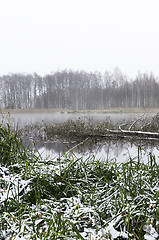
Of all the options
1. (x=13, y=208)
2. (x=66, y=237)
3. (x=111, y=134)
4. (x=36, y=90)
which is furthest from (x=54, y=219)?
(x=36, y=90)

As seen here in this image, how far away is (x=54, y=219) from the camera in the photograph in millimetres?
1520

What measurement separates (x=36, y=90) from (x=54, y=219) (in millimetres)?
52058

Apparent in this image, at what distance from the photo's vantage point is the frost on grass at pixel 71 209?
1.43m

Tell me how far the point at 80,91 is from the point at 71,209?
49.8 meters

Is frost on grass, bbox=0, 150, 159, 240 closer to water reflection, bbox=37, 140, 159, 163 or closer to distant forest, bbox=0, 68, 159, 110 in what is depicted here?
water reflection, bbox=37, 140, 159, 163

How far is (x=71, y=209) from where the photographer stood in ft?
5.45

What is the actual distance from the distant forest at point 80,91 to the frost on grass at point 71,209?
43.4m

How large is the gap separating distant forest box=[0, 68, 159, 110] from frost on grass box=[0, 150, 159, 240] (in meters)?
43.4

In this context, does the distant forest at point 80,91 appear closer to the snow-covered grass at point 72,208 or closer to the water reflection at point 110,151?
the water reflection at point 110,151

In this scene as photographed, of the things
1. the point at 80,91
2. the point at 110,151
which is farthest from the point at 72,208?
the point at 80,91

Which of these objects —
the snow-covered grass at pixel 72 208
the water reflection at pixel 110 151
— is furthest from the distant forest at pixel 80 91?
the snow-covered grass at pixel 72 208

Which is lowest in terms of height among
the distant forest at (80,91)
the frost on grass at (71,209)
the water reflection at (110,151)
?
the water reflection at (110,151)

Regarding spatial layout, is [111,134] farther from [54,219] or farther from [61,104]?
[61,104]

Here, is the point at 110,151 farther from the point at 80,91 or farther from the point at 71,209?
the point at 80,91
